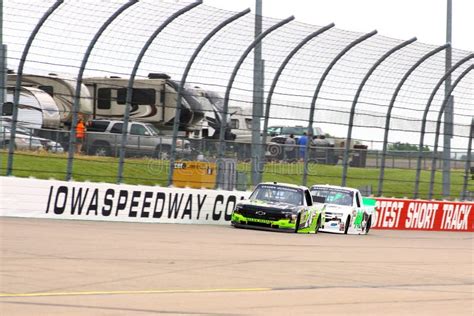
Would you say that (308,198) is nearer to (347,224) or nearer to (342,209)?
(342,209)

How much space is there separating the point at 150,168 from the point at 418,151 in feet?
30.2

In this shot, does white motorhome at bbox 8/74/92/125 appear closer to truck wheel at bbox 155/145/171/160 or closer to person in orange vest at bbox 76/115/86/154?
person in orange vest at bbox 76/115/86/154

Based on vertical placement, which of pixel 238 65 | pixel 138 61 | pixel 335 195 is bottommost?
pixel 335 195

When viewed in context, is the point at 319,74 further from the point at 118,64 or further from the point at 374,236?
the point at 118,64

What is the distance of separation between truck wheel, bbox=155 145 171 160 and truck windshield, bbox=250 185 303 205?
231 cm

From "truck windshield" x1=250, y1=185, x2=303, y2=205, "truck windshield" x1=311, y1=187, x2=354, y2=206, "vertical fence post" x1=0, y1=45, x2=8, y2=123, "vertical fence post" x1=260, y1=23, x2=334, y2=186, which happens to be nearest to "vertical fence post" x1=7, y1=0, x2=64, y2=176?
"vertical fence post" x1=0, y1=45, x2=8, y2=123

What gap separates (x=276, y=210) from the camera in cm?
2561

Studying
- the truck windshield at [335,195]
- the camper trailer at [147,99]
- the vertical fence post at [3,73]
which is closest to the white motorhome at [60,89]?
the camper trailer at [147,99]

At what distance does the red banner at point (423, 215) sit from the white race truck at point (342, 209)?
8.33 ft

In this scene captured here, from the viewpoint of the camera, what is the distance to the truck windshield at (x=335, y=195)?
94.0ft

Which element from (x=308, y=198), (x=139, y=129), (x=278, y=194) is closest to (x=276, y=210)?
(x=278, y=194)

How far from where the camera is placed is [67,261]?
1416 cm

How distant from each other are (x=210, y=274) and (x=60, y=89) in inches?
434

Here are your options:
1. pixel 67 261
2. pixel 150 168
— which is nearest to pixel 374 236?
pixel 150 168
